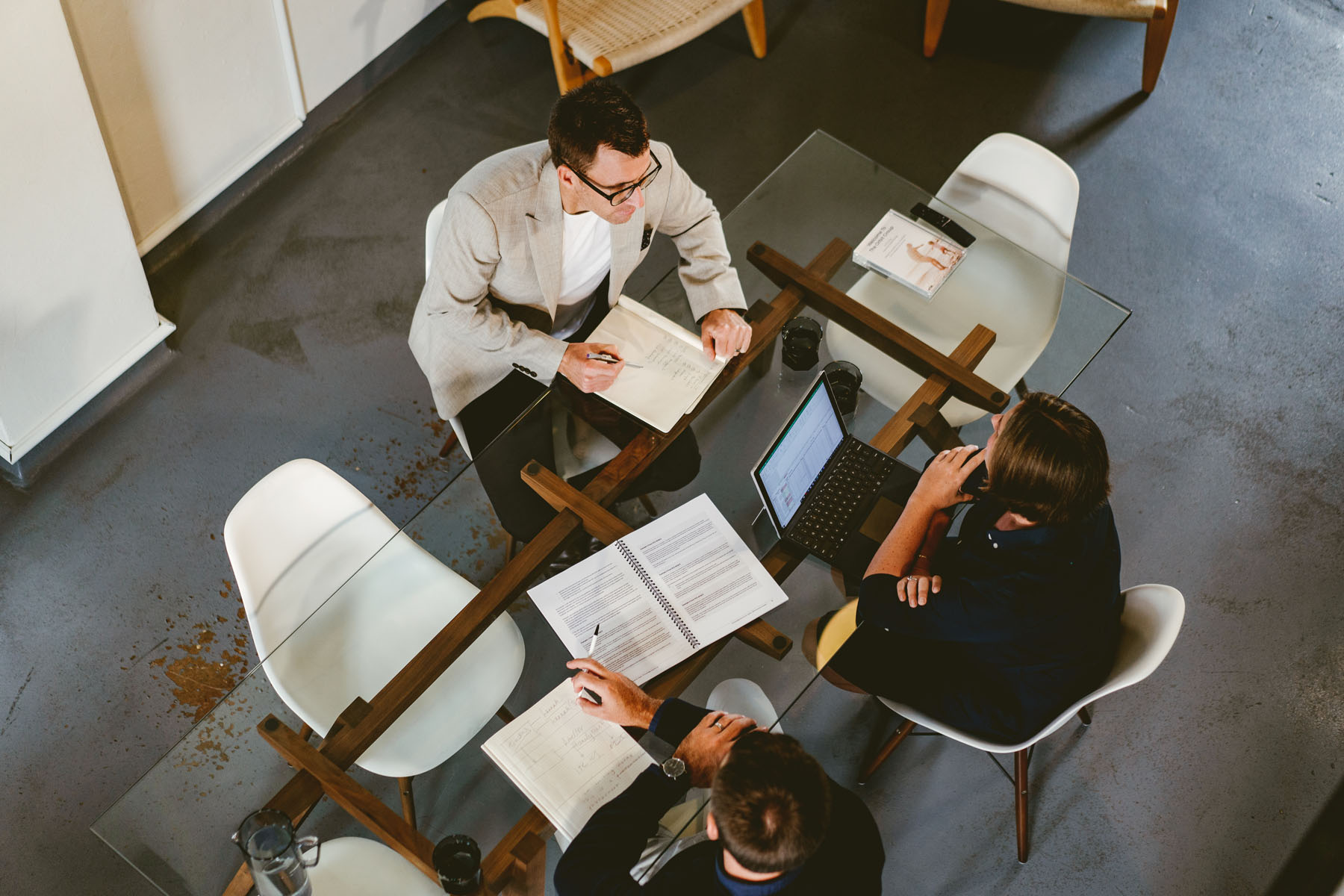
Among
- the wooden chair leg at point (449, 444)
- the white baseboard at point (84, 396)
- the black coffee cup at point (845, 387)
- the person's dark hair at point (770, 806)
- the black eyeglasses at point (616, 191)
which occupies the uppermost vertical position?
the black eyeglasses at point (616, 191)

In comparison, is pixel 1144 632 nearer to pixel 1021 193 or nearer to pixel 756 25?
pixel 1021 193

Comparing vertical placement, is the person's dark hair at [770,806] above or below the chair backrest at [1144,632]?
above

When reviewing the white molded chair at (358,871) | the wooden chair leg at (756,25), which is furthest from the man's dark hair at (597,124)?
the wooden chair leg at (756,25)

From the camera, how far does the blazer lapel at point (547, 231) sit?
2391 mm

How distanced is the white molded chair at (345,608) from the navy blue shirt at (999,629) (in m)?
0.82

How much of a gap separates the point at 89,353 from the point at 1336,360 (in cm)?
398

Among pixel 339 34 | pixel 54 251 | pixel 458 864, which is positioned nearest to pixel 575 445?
pixel 458 864

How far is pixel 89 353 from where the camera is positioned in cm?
320

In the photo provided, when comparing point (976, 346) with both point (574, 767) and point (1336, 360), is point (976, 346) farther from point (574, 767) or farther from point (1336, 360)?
point (1336, 360)

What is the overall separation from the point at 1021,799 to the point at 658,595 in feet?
3.97

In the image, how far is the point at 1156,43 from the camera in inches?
159

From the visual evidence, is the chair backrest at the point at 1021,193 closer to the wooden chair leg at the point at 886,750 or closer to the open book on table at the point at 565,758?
the wooden chair leg at the point at 886,750

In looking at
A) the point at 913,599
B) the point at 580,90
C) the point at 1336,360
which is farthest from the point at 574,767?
the point at 1336,360

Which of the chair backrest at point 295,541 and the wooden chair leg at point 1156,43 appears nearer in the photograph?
the chair backrest at point 295,541
